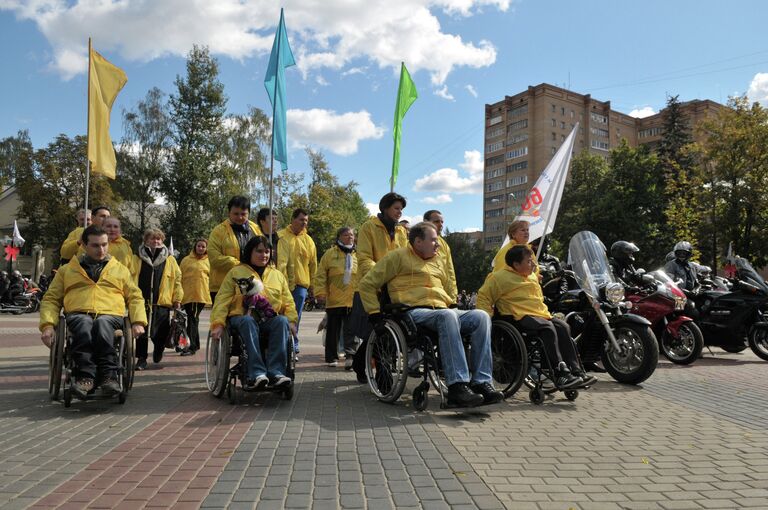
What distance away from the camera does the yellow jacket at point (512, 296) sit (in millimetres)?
5489

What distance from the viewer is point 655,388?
633 cm

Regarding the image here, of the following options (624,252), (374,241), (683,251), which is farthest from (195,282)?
(683,251)

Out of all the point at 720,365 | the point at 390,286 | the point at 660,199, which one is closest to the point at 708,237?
the point at 660,199

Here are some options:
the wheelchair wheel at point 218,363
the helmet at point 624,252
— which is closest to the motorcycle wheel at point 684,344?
the helmet at point 624,252

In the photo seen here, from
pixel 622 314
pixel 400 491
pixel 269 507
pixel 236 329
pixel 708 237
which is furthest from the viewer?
pixel 708 237

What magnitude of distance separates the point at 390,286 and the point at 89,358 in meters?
2.61

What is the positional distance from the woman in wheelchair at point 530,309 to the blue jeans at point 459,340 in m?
0.58

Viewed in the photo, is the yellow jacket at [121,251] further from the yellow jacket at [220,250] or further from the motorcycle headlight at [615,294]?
the motorcycle headlight at [615,294]

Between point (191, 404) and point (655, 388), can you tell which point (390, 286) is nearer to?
point (191, 404)

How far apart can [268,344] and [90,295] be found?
1602 millimetres

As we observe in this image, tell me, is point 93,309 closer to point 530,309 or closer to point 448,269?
point 448,269

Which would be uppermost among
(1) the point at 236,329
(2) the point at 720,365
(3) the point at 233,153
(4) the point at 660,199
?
(3) the point at 233,153

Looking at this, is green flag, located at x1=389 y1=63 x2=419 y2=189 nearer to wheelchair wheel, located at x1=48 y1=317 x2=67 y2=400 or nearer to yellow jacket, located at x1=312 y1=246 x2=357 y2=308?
yellow jacket, located at x1=312 y1=246 x2=357 y2=308

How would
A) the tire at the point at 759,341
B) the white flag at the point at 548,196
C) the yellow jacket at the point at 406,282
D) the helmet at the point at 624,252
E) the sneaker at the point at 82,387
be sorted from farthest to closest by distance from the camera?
the tire at the point at 759,341
the helmet at the point at 624,252
the white flag at the point at 548,196
the yellow jacket at the point at 406,282
the sneaker at the point at 82,387
